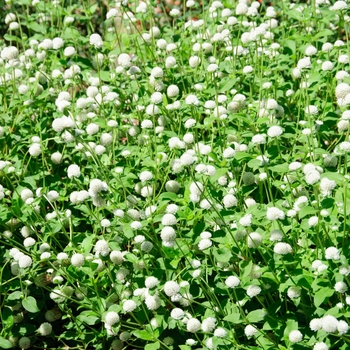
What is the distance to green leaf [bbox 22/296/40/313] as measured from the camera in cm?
293

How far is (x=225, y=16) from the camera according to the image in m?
3.80

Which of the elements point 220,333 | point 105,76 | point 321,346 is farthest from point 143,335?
point 105,76

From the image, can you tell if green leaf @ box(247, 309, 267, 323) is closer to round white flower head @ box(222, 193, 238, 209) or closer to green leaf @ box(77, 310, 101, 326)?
round white flower head @ box(222, 193, 238, 209)

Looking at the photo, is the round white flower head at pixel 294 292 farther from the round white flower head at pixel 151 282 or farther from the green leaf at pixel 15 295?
the green leaf at pixel 15 295

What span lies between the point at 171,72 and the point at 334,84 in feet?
2.88

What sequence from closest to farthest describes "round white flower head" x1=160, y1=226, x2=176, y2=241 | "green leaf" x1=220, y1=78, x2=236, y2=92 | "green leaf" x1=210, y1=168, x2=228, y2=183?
"round white flower head" x1=160, y1=226, x2=176, y2=241
"green leaf" x1=210, y1=168, x2=228, y2=183
"green leaf" x1=220, y1=78, x2=236, y2=92

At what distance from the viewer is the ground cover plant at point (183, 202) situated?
101 inches

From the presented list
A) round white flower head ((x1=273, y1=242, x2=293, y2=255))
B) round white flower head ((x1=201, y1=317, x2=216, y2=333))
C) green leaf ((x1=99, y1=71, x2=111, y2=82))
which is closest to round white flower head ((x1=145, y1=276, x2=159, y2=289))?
round white flower head ((x1=201, y1=317, x2=216, y2=333))

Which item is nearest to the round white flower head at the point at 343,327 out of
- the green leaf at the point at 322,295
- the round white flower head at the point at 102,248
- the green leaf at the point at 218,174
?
the green leaf at the point at 322,295

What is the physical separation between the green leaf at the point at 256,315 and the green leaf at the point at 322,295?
0.25 meters

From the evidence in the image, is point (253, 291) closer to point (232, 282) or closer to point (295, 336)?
point (232, 282)

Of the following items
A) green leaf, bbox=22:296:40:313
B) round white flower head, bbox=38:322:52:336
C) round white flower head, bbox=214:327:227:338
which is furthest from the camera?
round white flower head, bbox=38:322:52:336

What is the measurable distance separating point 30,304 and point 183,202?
0.77m

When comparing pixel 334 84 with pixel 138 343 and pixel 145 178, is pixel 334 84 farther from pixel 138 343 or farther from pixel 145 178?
pixel 138 343
